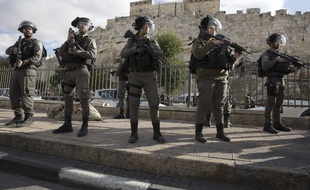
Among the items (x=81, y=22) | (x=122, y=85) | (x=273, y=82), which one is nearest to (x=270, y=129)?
(x=273, y=82)

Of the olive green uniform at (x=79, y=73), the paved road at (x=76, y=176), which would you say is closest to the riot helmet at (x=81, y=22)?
the olive green uniform at (x=79, y=73)

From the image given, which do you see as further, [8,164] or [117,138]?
[117,138]

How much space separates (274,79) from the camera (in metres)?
4.50

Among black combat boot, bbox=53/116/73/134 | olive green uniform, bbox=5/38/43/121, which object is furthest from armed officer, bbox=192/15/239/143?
olive green uniform, bbox=5/38/43/121

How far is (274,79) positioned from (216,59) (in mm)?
1867

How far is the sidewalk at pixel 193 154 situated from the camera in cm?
230

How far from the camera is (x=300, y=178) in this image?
2.19 meters

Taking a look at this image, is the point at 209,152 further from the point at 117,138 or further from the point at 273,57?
the point at 273,57

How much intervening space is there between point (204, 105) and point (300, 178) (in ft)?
5.26

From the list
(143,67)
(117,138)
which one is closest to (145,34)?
(143,67)

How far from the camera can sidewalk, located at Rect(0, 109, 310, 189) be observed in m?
2.30

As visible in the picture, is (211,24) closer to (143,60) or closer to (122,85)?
(143,60)

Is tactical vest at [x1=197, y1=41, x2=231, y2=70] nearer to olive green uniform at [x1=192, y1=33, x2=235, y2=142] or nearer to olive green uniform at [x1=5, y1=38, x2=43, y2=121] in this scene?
olive green uniform at [x1=192, y1=33, x2=235, y2=142]

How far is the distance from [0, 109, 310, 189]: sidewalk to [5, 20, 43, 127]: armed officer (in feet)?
2.22
